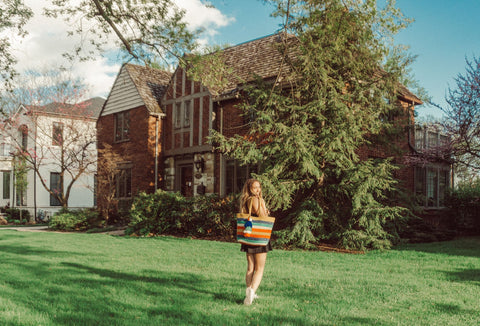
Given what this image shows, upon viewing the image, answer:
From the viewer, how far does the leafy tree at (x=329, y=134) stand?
12055mm

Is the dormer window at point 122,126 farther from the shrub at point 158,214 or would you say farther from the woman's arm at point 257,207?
the woman's arm at point 257,207

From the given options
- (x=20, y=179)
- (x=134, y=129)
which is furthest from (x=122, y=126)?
(x=20, y=179)

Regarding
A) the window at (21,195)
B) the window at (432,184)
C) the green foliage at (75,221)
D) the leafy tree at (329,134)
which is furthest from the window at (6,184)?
the window at (432,184)

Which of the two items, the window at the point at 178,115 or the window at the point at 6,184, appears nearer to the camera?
the window at the point at 178,115

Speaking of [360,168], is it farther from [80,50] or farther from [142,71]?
[142,71]

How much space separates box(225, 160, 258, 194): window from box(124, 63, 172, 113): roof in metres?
5.49

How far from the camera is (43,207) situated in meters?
28.6

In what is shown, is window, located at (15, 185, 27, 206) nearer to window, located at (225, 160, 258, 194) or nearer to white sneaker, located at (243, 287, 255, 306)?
window, located at (225, 160, 258, 194)

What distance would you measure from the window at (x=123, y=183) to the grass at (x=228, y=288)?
434 inches

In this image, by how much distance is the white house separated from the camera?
24.8 metres

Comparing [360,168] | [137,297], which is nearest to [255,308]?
[137,297]

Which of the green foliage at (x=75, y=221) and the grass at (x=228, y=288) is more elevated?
the grass at (x=228, y=288)

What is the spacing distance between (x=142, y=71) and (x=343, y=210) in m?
14.9

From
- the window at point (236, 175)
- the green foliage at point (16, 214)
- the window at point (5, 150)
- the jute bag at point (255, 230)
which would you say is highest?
the window at point (5, 150)
